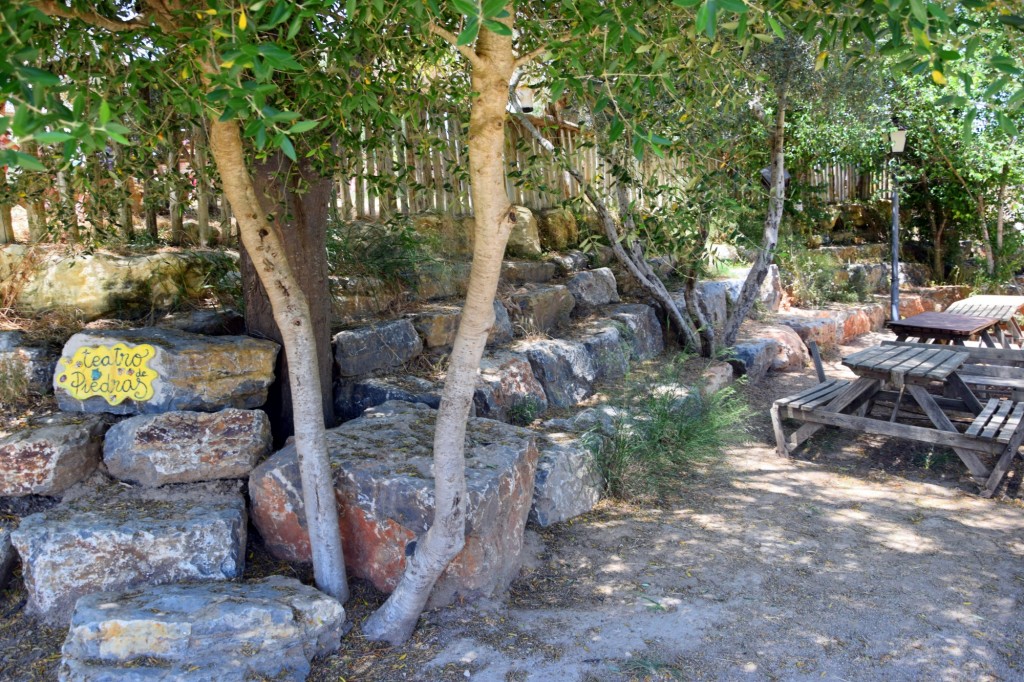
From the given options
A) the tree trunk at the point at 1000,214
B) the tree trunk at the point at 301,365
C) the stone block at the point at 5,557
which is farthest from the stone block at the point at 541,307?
the tree trunk at the point at 1000,214

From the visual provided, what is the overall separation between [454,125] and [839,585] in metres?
5.65

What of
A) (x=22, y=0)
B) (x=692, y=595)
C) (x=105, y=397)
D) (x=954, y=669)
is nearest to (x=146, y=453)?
(x=105, y=397)

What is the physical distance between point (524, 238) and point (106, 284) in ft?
14.6

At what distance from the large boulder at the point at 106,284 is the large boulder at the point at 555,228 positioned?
459cm

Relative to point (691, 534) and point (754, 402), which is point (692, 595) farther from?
point (754, 402)

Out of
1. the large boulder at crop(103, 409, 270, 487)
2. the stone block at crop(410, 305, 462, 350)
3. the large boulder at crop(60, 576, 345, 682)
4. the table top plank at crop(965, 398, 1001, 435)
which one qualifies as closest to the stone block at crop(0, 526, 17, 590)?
the large boulder at crop(103, 409, 270, 487)

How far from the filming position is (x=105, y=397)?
4117 mm

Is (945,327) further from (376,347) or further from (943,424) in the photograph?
(376,347)

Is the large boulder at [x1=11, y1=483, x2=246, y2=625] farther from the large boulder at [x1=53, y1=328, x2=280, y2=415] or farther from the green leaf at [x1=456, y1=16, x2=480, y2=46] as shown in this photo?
the green leaf at [x1=456, y1=16, x2=480, y2=46]

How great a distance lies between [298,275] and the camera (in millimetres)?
4559

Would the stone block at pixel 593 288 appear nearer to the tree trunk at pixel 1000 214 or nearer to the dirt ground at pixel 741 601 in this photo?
the dirt ground at pixel 741 601

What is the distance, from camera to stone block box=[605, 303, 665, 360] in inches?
304

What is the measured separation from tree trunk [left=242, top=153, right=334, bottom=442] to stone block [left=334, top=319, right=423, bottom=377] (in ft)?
1.00

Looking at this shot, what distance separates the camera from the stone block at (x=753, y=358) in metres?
7.99
